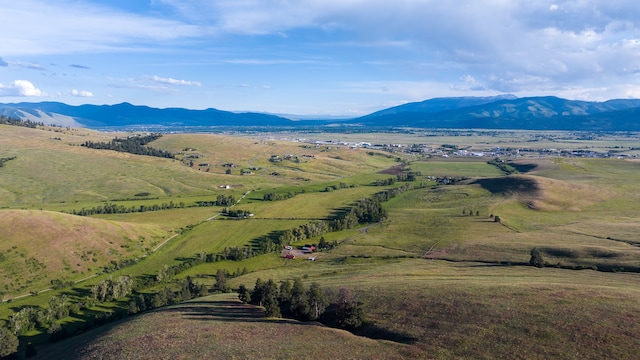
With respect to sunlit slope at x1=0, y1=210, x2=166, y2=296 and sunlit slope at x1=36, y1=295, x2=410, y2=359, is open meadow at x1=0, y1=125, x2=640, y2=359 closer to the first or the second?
sunlit slope at x1=36, y1=295, x2=410, y2=359

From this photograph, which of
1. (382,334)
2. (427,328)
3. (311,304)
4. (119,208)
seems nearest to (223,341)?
(311,304)

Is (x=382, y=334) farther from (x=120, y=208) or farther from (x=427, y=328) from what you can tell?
(x=120, y=208)

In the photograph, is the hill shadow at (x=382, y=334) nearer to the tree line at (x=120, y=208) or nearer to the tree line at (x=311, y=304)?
the tree line at (x=311, y=304)

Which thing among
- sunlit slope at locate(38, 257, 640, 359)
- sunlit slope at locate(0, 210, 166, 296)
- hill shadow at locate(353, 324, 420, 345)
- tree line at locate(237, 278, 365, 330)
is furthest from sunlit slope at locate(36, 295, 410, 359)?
sunlit slope at locate(0, 210, 166, 296)

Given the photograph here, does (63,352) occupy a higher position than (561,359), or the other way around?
(561,359)

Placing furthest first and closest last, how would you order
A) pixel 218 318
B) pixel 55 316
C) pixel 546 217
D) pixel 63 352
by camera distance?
pixel 546 217, pixel 55 316, pixel 218 318, pixel 63 352

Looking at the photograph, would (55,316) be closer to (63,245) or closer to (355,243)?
(63,245)

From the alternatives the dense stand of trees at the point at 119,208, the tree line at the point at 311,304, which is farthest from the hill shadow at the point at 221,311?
the dense stand of trees at the point at 119,208

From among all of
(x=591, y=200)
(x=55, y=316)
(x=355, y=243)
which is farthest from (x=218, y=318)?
(x=591, y=200)
